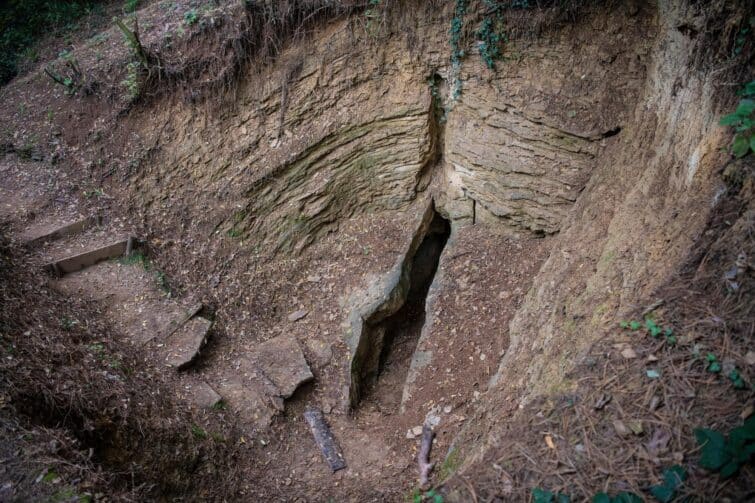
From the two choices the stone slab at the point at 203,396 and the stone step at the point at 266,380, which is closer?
the stone slab at the point at 203,396

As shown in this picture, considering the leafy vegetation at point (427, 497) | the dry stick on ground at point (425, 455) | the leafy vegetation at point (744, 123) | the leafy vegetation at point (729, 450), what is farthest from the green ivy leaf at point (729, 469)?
the dry stick on ground at point (425, 455)

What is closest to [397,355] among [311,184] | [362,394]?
[362,394]

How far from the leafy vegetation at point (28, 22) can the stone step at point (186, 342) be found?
608cm

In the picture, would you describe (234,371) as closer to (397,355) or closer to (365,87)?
(397,355)

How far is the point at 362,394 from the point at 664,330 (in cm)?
439

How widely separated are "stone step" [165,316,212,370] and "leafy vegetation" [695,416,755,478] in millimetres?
5144

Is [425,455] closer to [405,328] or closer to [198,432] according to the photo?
[198,432]

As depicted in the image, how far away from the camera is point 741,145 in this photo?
3.22m

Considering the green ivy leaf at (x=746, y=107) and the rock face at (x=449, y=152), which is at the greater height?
the green ivy leaf at (x=746, y=107)

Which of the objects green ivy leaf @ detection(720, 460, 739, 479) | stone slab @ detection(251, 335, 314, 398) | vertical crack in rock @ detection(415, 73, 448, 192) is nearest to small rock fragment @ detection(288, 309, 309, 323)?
stone slab @ detection(251, 335, 314, 398)

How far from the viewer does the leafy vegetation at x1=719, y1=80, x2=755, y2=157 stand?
10.1ft

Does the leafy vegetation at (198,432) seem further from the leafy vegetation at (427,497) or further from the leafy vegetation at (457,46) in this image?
the leafy vegetation at (457,46)

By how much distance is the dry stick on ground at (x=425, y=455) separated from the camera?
4875 mm

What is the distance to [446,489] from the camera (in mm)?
3148
